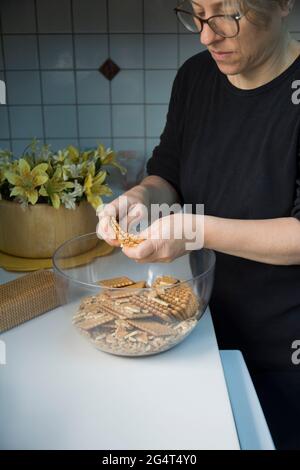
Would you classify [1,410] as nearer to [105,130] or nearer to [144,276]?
[144,276]

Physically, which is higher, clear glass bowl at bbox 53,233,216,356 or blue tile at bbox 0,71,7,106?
blue tile at bbox 0,71,7,106

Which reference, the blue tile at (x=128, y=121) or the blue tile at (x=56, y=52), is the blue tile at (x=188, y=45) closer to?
the blue tile at (x=128, y=121)

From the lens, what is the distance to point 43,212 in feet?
3.66

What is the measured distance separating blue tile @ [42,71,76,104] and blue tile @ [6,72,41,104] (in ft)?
0.09

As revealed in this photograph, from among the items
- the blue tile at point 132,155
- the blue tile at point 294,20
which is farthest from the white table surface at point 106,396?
the blue tile at point 294,20

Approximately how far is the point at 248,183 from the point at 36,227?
0.47 metres

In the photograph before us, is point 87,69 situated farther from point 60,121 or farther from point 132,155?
point 132,155

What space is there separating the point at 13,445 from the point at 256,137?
0.69 m

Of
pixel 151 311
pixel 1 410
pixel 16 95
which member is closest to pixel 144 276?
pixel 151 311

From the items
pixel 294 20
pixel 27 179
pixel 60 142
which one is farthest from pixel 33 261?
pixel 294 20

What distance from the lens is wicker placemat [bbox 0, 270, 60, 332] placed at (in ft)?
2.92

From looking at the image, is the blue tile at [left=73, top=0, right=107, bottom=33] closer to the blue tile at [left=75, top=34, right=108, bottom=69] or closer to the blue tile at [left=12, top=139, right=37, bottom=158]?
the blue tile at [left=75, top=34, right=108, bottom=69]

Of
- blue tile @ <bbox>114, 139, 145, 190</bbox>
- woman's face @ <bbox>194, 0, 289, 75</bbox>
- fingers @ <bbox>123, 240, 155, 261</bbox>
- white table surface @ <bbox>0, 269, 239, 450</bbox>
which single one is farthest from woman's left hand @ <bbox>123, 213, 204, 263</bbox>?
blue tile @ <bbox>114, 139, 145, 190</bbox>

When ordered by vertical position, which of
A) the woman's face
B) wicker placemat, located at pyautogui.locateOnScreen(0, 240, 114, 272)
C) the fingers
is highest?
the woman's face
